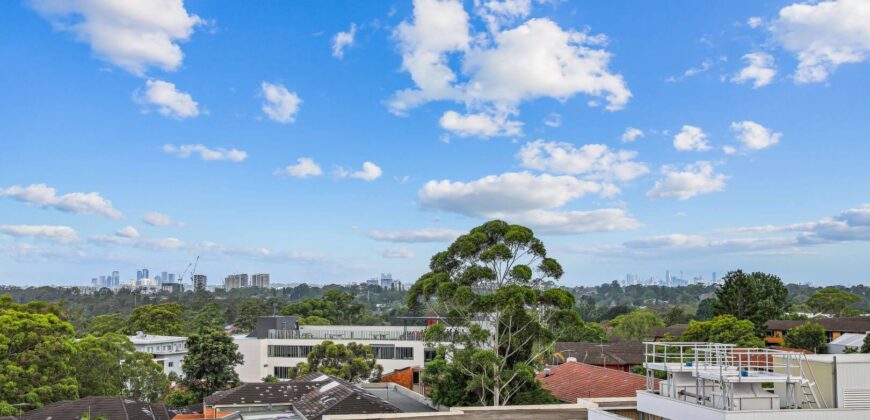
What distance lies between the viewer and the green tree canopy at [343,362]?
151 feet

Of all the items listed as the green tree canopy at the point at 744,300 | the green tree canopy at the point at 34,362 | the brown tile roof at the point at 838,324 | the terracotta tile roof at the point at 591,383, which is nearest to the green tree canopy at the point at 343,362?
the terracotta tile roof at the point at 591,383

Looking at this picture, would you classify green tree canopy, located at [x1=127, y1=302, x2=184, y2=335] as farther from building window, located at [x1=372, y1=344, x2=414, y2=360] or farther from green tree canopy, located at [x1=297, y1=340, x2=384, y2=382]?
green tree canopy, located at [x1=297, y1=340, x2=384, y2=382]

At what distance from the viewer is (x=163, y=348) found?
7025 cm

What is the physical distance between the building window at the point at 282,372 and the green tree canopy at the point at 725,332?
31864mm

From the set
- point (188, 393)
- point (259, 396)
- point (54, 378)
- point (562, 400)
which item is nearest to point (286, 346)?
point (188, 393)

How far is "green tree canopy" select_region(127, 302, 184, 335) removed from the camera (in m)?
79.6

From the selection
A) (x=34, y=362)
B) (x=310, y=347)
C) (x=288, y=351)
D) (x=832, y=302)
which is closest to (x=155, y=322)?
(x=288, y=351)

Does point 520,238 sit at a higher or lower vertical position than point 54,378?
higher

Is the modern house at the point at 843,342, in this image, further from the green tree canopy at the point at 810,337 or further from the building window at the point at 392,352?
the building window at the point at 392,352

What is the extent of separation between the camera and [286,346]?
59.0m

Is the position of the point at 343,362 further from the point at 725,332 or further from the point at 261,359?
the point at 725,332

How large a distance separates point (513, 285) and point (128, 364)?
30.3 m

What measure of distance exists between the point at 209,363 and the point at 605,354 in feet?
100

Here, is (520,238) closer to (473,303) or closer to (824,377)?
(473,303)
